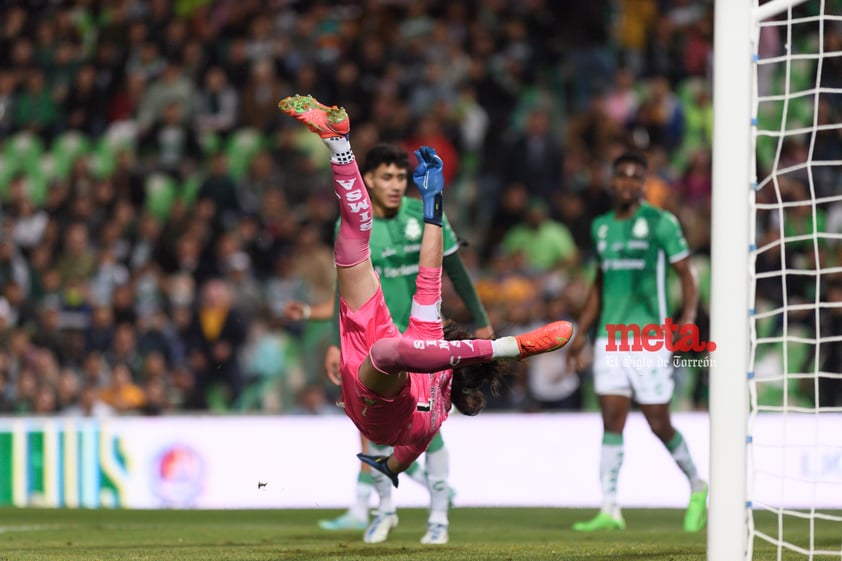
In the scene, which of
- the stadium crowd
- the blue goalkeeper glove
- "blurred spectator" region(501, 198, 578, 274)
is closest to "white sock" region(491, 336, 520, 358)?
the blue goalkeeper glove

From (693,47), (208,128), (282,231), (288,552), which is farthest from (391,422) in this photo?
(693,47)

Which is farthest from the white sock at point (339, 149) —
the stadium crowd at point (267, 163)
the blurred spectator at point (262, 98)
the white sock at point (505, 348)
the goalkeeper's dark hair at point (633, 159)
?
the blurred spectator at point (262, 98)

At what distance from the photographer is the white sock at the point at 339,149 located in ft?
24.1

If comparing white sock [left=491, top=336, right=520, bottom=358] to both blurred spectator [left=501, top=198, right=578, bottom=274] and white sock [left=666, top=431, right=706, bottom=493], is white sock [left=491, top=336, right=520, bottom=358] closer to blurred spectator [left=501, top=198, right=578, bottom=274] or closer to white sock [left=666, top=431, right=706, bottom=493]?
white sock [left=666, top=431, right=706, bottom=493]

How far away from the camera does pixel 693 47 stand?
18.4 metres

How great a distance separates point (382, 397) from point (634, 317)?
377cm

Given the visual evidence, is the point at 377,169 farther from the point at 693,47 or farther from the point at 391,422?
the point at 693,47

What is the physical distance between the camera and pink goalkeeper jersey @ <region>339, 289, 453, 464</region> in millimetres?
7659

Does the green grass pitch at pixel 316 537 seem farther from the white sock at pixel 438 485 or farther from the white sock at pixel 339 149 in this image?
the white sock at pixel 339 149

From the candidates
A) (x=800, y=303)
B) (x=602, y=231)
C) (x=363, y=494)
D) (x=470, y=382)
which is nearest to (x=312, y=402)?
(x=363, y=494)

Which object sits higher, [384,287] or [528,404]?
[384,287]

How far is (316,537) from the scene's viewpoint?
999cm

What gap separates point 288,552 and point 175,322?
720 centimetres

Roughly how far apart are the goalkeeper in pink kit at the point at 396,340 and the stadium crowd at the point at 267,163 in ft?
19.6
